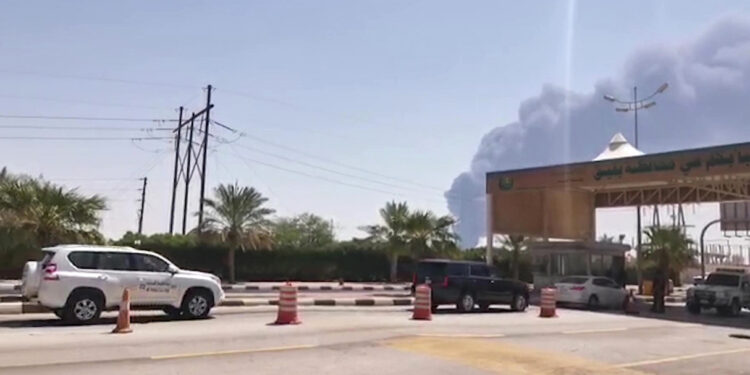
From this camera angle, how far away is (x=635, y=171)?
36125 mm

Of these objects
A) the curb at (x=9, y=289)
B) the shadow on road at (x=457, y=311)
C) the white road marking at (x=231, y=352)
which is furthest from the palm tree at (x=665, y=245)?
the white road marking at (x=231, y=352)

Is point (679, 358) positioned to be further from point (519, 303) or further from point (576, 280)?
point (576, 280)

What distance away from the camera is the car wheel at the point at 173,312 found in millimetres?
19458

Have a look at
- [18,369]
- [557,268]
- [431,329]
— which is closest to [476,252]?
[557,268]

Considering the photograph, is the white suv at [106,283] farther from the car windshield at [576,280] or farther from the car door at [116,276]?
the car windshield at [576,280]

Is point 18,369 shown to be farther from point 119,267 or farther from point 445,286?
point 445,286

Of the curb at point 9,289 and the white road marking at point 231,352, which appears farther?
the curb at point 9,289

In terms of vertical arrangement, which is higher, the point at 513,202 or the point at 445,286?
the point at 513,202

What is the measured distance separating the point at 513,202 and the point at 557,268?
542 cm

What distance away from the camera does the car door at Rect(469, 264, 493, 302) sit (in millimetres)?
25906

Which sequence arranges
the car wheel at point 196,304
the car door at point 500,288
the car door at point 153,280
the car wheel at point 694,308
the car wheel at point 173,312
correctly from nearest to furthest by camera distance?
the car door at point 153,280
the car wheel at point 196,304
the car wheel at point 173,312
the car door at point 500,288
the car wheel at point 694,308

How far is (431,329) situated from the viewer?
58.4ft

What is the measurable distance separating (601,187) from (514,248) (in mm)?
12492

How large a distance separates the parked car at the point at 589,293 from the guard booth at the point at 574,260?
5.02 metres
